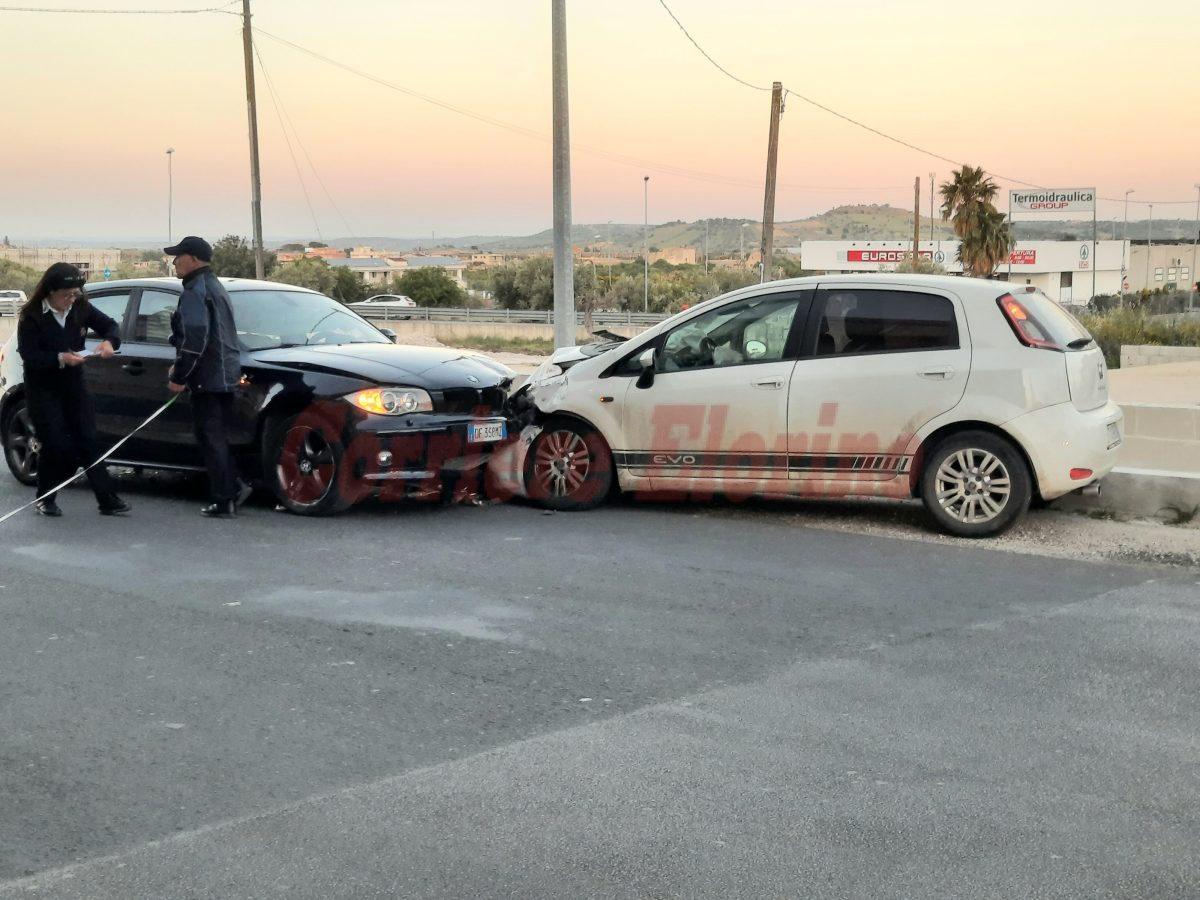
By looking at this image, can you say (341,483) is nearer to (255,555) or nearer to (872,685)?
(255,555)

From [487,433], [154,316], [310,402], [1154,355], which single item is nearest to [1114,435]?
[487,433]

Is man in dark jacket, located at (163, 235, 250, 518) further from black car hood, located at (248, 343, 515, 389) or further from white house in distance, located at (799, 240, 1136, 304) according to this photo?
white house in distance, located at (799, 240, 1136, 304)

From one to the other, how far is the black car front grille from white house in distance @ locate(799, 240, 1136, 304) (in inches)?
3056

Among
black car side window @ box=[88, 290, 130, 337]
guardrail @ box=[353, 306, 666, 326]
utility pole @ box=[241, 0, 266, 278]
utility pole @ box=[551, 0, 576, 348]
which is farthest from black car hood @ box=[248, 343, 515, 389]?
guardrail @ box=[353, 306, 666, 326]

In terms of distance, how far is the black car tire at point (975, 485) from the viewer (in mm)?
8578

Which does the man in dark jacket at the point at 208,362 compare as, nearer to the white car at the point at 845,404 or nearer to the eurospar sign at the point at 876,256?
the white car at the point at 845,404

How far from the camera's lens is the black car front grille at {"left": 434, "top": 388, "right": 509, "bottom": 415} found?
31.4 feet

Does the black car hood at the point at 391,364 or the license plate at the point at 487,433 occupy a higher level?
Result: the black car hood at the point at 391,364

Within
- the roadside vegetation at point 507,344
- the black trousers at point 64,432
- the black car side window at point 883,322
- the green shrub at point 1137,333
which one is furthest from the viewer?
the roadside vegetation at point 507,344

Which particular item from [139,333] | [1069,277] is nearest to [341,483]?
[139,333]

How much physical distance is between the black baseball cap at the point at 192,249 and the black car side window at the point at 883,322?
4.39m

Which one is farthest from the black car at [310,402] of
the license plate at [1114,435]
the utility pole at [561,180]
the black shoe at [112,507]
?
the utility pole at [561,180]

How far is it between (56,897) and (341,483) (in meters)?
5.76

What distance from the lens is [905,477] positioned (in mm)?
8891
